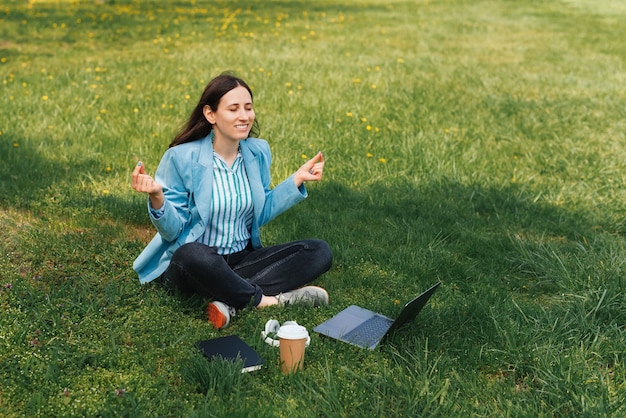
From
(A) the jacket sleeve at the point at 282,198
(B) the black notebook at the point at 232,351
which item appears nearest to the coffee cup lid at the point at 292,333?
(B) the black notebook at the point at 232,351

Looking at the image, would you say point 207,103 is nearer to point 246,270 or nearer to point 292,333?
point 246,270

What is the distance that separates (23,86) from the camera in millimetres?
7988

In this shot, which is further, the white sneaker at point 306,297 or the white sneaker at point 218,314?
the white sneaker at point 306,297

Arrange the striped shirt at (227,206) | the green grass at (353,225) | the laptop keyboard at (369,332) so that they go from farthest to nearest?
the striped shirt at (227,206) → the laptop keyboard at (369,332) → the green grass at (353,225)

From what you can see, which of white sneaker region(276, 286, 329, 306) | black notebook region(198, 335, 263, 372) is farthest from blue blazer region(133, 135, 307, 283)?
black notebook region(198, 335, 263, 372)

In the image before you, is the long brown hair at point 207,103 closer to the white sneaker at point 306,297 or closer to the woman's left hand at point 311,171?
the woman's left hand at point 311,171

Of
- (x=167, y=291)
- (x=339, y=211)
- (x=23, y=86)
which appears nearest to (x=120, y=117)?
(x=23, y=86)

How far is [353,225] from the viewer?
200 inches

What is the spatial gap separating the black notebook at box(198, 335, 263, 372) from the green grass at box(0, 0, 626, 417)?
6 centimetres

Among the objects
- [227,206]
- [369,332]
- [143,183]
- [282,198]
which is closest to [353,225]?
[282,198]

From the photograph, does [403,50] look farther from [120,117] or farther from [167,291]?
[167,291]

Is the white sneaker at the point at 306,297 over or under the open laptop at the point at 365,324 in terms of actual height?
under

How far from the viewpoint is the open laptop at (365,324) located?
3389 millimetres

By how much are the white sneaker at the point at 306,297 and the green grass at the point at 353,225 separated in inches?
3.5
